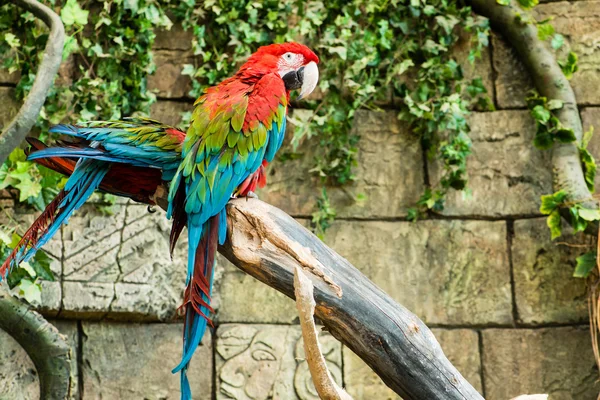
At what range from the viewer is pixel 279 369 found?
285 centimetres

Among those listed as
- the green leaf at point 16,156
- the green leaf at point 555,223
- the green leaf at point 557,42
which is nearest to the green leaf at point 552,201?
the green leaf at point 555,223

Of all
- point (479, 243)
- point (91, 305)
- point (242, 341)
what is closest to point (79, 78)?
point (91, 305)

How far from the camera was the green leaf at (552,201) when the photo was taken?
9.64ft

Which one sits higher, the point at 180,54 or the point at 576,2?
the point at 576,2

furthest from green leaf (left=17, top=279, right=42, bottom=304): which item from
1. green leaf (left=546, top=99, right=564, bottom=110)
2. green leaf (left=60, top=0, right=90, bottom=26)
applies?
green leaf (left=546, top=99, right=564, bottom=110)

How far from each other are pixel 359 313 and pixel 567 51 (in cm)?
187

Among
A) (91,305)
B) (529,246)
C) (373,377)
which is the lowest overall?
(373,377)

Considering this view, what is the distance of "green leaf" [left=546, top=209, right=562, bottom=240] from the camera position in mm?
2957

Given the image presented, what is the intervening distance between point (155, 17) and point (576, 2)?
5.36 ft

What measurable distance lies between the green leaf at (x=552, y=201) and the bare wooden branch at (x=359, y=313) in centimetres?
129

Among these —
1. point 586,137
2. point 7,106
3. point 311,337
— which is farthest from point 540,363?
point 7,106

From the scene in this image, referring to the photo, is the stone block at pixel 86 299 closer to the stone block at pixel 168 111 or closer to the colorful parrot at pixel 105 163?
the stone block at pixel 168 111

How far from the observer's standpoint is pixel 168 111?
9.89ft

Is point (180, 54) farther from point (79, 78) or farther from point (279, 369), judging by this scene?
point (279, 369)
